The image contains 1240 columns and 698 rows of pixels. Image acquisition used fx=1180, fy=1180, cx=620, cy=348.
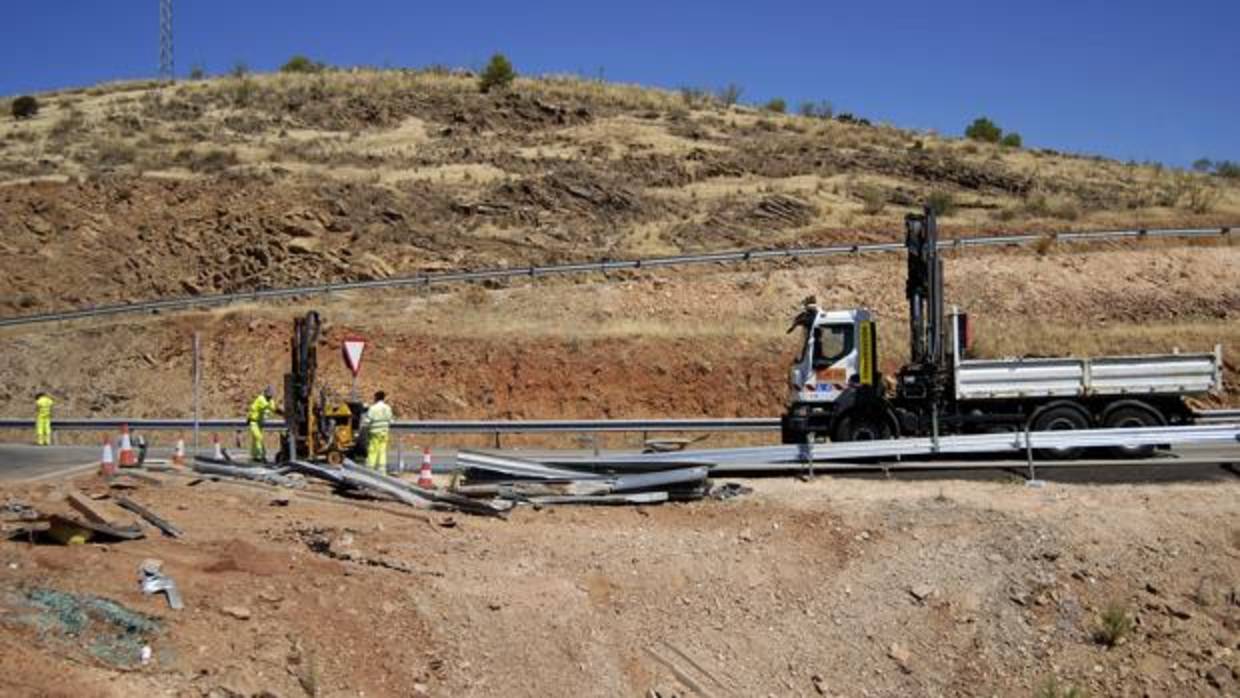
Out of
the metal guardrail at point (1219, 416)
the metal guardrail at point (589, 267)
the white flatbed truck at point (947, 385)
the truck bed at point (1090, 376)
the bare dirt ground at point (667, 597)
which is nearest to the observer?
the bare dirt ground at point (667, 597)

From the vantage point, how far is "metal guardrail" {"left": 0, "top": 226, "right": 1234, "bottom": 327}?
35406 millimetres

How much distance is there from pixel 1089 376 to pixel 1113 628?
7.51m

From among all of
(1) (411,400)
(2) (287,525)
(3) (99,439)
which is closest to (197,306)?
(3) (99,439)

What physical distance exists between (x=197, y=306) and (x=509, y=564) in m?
24.7

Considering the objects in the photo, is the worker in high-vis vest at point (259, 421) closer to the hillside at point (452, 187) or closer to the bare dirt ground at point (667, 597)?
the bare dirt ground at point (667, 597)

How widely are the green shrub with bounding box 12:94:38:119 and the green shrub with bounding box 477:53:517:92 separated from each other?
72.0 ft

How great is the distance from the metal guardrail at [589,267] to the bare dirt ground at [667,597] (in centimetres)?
1960

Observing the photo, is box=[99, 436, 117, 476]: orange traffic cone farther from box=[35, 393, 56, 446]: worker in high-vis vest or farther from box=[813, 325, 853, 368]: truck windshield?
box=[813, 325, 853, 368]: truck windshield

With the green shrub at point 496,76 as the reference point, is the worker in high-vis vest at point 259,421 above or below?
below

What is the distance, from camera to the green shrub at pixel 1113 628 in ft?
42.5

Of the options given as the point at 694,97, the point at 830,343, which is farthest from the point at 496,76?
the point at 830,343

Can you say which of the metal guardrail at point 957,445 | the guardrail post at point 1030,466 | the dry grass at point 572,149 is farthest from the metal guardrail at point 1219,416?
the dry grass at point 572,149

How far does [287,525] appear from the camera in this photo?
1443cm

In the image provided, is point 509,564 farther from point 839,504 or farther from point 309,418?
point 309,418
